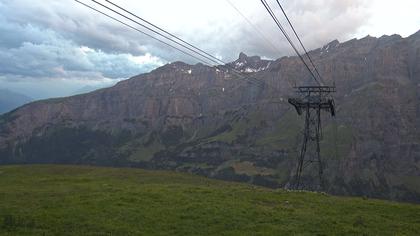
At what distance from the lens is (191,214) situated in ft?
103

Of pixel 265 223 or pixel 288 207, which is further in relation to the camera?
pixel 288 207

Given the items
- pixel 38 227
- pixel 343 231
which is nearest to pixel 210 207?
pixel 343 231

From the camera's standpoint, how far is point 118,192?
40469 millimetres

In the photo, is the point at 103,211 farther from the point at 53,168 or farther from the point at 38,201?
the point at 53,168

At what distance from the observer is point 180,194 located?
4016 centimetres

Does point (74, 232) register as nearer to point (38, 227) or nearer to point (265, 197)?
point (38, 227)

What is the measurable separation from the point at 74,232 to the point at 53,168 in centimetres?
6276

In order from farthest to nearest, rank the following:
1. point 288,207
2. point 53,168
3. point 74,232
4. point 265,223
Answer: point 53,168
point 288,207
point 265,223
point 74,232

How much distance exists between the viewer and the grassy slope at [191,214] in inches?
1070

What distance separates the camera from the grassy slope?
89.2 feet

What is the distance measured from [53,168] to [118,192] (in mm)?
48626

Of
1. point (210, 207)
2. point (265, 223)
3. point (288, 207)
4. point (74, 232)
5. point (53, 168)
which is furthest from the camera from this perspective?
point (53, 168)

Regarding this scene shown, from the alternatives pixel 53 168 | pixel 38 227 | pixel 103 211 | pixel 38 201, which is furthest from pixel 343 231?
pixel 53 168

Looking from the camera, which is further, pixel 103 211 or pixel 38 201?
pixel 38 201
